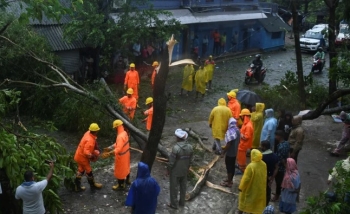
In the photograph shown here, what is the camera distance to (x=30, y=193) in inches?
227

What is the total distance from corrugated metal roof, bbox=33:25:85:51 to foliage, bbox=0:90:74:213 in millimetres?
7869

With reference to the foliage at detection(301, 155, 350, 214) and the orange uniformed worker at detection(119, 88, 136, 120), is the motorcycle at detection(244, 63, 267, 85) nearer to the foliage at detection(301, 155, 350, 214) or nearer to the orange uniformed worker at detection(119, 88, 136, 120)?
the orange uniformed worker at detection(119, 88, 136, 120)

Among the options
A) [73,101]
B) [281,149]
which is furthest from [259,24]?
[281,149]

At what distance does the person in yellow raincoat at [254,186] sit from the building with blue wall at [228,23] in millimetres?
12834

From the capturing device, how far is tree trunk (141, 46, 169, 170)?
19.2ft

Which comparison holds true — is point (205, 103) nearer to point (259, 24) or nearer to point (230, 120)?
point (230, 120)

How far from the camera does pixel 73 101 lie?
1103 cm

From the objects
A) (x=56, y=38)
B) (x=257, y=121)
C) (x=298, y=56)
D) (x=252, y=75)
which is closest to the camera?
(x=257, y=121)

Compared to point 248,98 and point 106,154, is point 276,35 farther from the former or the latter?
point 106,154

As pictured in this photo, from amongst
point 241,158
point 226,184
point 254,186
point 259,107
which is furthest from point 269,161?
point 259,107

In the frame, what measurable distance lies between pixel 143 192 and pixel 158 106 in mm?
1250

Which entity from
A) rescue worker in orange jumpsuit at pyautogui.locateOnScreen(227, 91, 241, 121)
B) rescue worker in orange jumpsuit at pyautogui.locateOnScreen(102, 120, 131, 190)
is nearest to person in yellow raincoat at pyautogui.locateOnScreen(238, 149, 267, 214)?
rescue worker in orange jumpsuit at pyautogui.locateOnScreen(102, 120, 131, 190)

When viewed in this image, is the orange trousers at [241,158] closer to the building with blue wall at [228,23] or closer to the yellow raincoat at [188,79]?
the yellow raincoat at [188,79]

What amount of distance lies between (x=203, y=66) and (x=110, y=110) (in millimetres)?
6425
